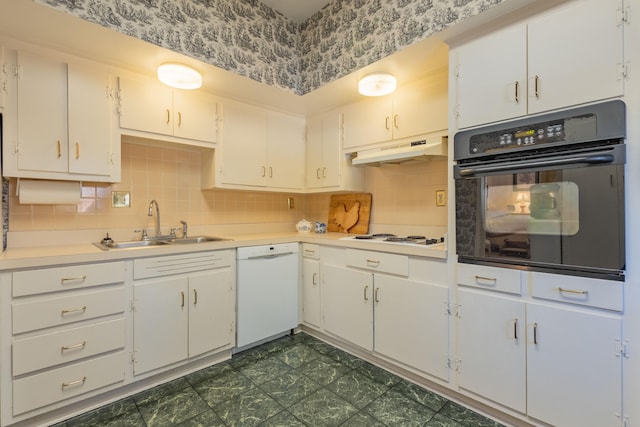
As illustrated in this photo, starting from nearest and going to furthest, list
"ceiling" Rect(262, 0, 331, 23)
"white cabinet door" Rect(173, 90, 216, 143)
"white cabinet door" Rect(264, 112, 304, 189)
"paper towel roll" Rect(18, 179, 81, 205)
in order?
"paper towel roll" Rect(18, 179, 81, 205)
"white cabinet door" Rect(173, 90, 216, 143)
"ceiling" Rect(262, 0, 331, 23)
"white cabinet door" Rect(264, 112, 304, 189)

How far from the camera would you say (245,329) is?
2533mm

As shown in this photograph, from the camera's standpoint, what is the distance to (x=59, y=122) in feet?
6.48

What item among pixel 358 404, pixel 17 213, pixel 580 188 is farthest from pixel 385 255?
pixel 17 213

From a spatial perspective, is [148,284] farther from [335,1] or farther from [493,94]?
[335,1]

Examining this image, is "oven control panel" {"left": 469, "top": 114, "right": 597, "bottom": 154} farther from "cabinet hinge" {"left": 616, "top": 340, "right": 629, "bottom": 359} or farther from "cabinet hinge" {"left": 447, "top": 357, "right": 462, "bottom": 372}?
"cabinet hinge" {"left": 447, "top": 357, "right": 462, "bottom": 372}

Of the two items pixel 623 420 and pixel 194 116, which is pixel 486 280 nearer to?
pixel 623 420

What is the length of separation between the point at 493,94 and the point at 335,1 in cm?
164

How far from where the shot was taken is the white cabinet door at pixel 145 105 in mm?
2213

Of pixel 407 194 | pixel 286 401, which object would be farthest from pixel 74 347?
pixel 407 194

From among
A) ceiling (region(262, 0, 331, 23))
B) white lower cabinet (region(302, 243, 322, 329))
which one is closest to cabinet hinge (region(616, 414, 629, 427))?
white lower cabinet (region(302, 243, 322, 329))

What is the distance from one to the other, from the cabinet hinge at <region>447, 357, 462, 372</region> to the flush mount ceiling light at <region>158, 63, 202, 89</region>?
100 inches

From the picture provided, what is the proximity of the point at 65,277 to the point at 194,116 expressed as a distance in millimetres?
1493

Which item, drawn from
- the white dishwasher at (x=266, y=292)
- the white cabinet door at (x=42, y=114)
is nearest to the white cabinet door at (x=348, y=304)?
the white dishwasher at (x=266, y=292)

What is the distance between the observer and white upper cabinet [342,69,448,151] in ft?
7.52
